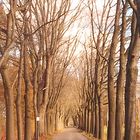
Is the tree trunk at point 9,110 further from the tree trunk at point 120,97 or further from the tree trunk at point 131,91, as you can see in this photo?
the tree trunk at point 131,91

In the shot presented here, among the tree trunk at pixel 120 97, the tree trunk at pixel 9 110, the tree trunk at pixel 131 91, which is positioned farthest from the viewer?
the tree trunk at pixel 120 97

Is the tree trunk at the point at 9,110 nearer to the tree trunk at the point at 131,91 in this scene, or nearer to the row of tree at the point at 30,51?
the row of tree at the point at 30,51

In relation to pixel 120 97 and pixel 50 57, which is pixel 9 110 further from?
pixel 50 57

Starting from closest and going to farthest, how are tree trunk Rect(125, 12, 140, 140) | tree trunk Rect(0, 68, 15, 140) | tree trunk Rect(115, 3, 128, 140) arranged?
tree trunk Rect(125, 12, 140, 140)
tree trunk Rect(0, 68, 15, 140)
tree trunk Rect(115, 3, 128, 140)

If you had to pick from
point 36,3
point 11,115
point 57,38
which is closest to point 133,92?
point 11,115

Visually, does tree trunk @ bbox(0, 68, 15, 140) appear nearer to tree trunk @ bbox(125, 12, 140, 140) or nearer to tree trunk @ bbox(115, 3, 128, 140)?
tree trunk @ bbox(115, 3, 128, 140)

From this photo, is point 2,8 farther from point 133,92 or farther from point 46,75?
point 46,75

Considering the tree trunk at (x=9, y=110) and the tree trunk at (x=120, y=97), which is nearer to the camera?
the tree trunk at (x=9, y=110)

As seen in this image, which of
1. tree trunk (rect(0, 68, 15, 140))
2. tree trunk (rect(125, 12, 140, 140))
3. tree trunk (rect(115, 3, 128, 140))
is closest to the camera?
tree trunk (rect(125, 12, 140, 140))

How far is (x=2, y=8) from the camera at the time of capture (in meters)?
19.3

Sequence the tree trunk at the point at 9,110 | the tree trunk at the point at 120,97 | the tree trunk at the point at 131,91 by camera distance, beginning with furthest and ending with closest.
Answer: the tree trunk at the point at 120,97, the tree trunk at the point at 9,110, the tree trunk at the point at 131,91

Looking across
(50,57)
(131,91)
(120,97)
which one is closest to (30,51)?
(50,57)

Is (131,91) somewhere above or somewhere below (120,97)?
above

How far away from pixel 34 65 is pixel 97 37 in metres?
5.77
